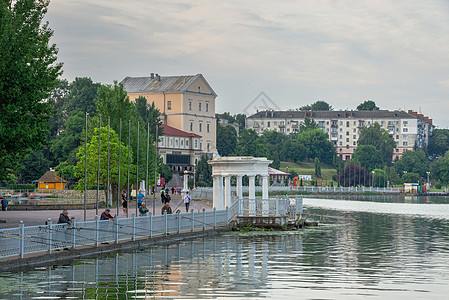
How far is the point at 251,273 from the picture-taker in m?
26.9

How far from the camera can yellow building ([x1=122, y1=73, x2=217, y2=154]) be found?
536 ft

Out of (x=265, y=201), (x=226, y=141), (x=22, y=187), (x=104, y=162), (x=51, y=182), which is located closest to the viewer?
(x=265, y=201)

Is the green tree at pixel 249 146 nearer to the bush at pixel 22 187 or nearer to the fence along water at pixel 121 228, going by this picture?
the bush at pixel 22 187

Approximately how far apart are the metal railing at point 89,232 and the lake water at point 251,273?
1.43 m

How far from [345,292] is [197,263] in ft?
28.8

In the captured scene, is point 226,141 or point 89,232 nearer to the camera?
point 89,232

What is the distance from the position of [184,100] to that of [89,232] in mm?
131875

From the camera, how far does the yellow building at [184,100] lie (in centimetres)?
16350

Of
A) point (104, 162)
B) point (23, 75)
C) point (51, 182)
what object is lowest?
point (51, 182)

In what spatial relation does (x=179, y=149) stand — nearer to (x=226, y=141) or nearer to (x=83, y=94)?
(x=83, y=94)

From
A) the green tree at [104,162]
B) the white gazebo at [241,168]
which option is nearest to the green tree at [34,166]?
the green tree at [104,162]

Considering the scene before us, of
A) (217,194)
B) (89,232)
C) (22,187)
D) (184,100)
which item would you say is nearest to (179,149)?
(184,100)

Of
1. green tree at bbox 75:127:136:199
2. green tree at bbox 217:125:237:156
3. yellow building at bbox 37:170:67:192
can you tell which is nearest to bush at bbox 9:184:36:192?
yellow building at bbox 37:170:67:192

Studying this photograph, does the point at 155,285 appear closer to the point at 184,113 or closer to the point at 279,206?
the point at 279,206
